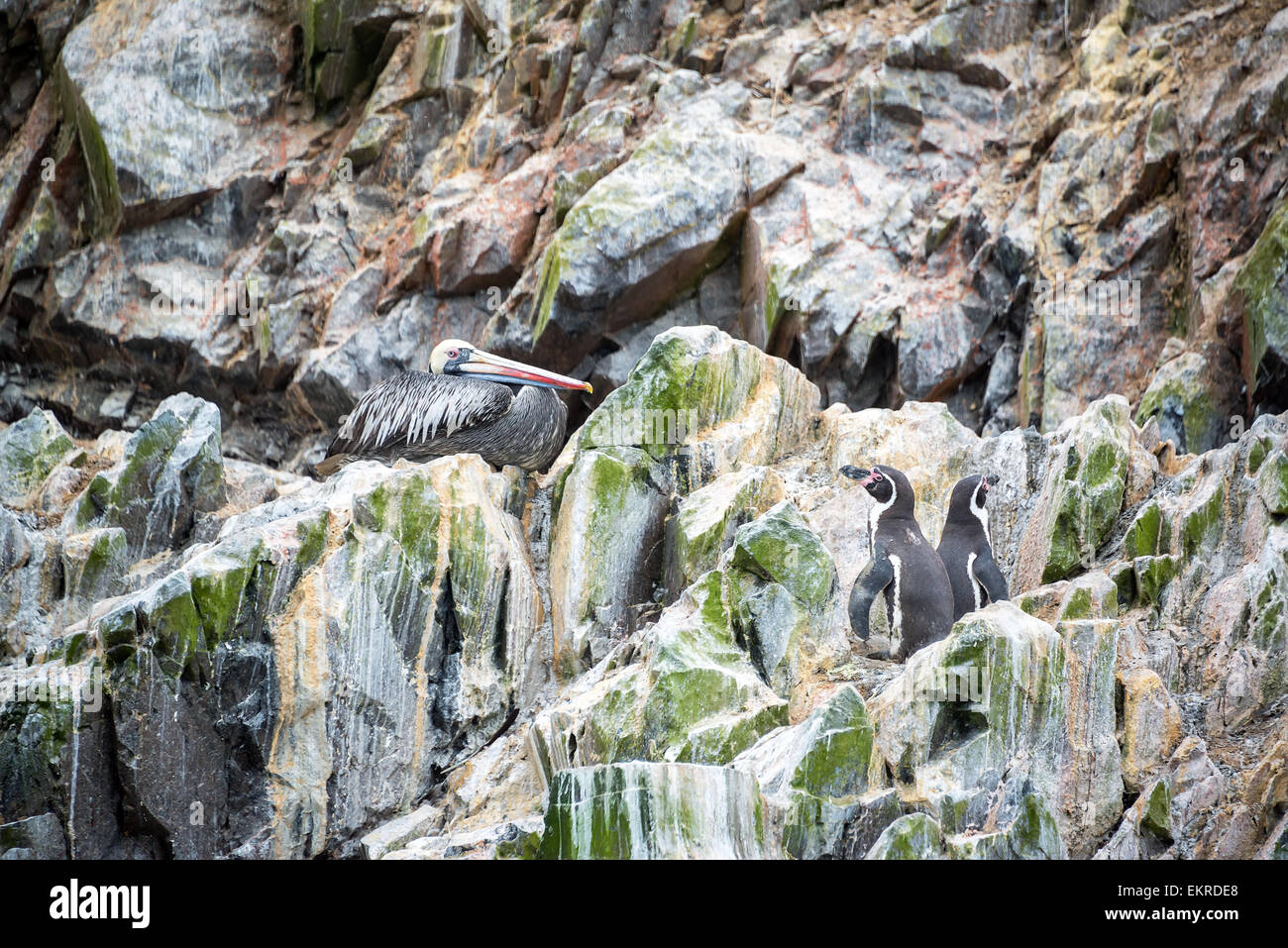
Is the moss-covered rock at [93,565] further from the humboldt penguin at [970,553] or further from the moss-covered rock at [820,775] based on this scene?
the humboldt penguin at [970,553]

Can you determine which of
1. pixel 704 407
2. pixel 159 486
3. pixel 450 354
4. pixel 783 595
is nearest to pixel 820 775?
pixel 783 595

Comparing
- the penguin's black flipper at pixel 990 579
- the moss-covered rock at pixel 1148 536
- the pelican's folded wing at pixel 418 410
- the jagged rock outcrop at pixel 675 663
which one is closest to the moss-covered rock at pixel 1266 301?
the jagged rock outcrop at pixel 675 663

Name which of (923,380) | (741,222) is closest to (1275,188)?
(923,380)

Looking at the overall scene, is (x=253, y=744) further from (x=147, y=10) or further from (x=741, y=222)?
(x=147, y=10)

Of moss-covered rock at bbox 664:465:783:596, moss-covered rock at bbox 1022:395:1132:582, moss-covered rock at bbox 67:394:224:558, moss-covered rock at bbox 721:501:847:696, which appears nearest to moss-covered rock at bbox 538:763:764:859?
moss-covered rock at bbox 721:501:847:696

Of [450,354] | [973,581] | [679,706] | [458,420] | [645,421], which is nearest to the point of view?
[679,706]

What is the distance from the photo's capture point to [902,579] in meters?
9.88

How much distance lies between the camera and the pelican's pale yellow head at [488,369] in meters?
13.8

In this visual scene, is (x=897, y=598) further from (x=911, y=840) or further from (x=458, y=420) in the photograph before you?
(x=458, y=420)

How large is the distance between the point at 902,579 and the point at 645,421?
9.86 ft

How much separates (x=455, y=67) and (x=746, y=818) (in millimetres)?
14888

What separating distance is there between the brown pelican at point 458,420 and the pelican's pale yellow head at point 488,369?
0.05 feet

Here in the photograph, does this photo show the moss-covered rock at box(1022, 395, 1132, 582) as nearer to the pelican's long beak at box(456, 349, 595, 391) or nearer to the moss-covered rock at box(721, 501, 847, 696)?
the moss-covered rock at box(721, 501, 847, 696)

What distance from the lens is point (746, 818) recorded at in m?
7.71
